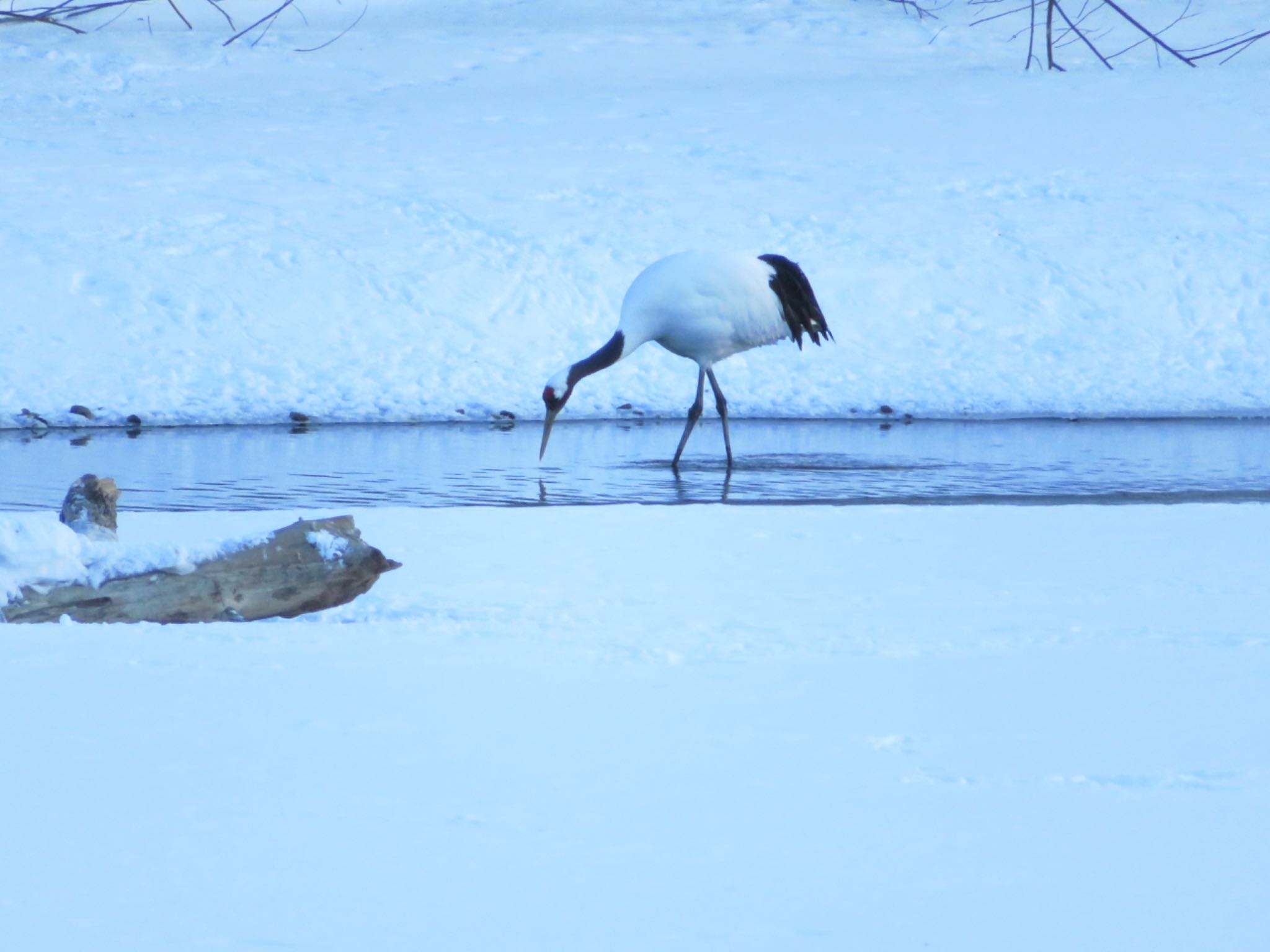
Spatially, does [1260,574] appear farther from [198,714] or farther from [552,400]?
[552,400]

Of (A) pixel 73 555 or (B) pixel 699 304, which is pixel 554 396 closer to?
(B) pixel 699 304

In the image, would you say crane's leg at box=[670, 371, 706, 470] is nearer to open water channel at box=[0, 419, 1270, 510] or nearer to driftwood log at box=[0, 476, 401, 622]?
open water channel at box=[0, 419, 1270, 510]

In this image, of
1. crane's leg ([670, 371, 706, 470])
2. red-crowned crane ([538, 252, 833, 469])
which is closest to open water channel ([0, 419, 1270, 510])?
crane's leg ([670, 371, 706, 470])

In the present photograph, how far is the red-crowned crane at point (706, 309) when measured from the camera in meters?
11.4

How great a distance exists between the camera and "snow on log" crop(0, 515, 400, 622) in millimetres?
5145

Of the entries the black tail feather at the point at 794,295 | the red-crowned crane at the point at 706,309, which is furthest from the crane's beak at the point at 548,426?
the black tail feather at the point at 794,295

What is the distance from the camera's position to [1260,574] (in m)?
6.25

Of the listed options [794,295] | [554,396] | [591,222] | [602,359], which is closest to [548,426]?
[554,396]

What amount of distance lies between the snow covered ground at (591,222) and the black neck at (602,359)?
2.95m

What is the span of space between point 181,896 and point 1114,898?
5.17 feet

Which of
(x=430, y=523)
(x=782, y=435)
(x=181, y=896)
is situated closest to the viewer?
(x=181, y=896)

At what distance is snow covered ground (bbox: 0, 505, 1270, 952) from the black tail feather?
19.1 ft

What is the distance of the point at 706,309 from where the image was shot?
37.6 feet

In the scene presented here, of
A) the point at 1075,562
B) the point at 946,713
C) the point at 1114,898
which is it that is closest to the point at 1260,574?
the point at 1075,562
